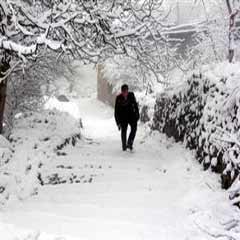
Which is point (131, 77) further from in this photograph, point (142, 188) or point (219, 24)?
point (142, 188)

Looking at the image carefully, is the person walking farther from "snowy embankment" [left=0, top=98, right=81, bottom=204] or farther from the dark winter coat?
"snowy embankment" [left=0, top=98, right=81, bottom=204]

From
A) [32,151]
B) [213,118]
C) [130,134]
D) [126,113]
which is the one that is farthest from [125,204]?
[126,113]

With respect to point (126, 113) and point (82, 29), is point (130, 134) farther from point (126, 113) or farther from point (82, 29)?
point (82, 29)

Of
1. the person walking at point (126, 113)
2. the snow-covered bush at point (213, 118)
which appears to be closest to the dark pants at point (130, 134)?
the person walking at point (126, 113)

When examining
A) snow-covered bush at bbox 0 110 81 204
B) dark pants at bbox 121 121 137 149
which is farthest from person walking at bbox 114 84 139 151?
snow-covered bush at bbox 0 110 81 204

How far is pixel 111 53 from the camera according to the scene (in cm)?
1141

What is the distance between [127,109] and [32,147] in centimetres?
270

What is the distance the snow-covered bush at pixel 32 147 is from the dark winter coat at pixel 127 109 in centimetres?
137

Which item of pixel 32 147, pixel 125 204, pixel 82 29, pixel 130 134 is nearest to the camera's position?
pixel 125 204

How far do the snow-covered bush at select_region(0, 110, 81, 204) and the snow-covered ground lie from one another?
247 mm

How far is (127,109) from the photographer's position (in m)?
11.3

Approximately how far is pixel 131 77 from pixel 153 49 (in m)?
20.1

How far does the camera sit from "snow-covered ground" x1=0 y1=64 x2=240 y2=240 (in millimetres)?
5676

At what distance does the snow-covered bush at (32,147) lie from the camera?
25.5ft
